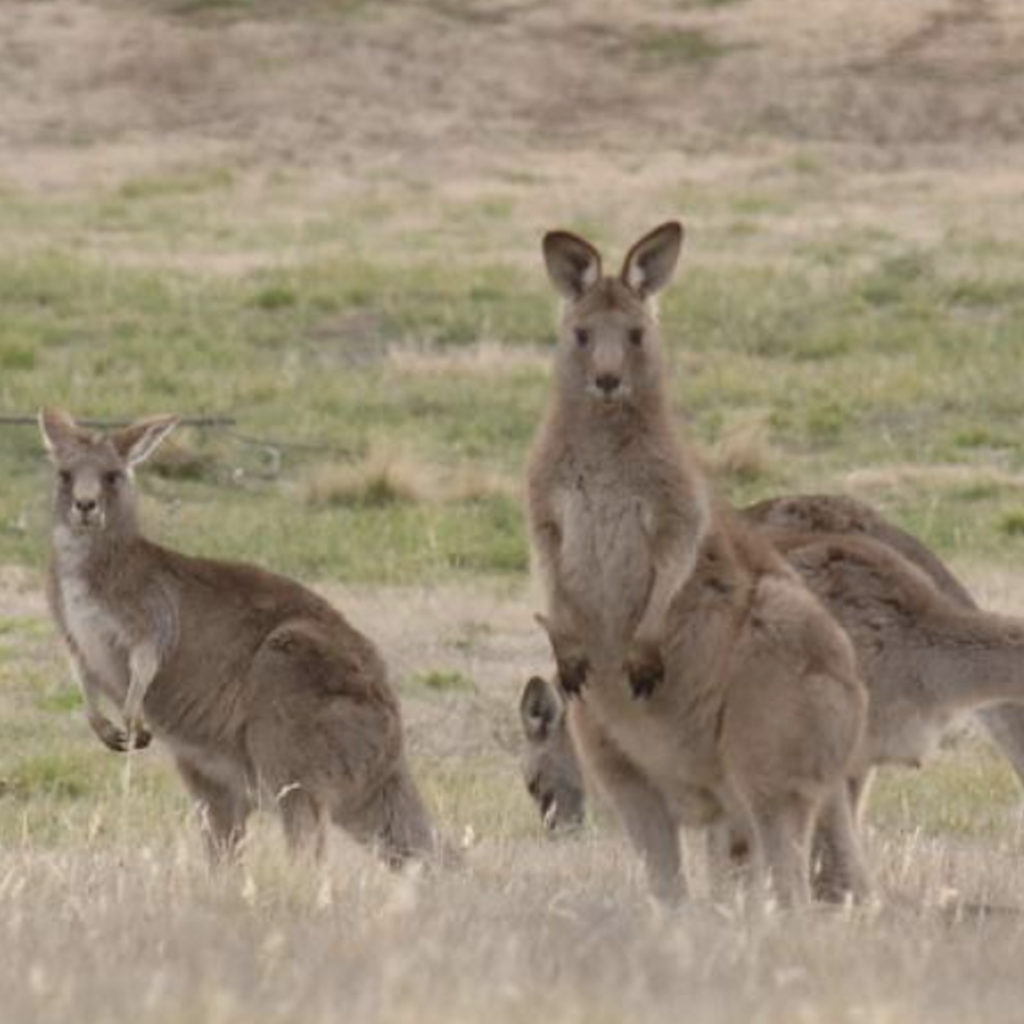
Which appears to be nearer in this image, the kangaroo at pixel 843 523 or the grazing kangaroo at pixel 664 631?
the grazing kangaroo at pixel 664 631

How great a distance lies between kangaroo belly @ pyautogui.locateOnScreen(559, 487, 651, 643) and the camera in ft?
27.0

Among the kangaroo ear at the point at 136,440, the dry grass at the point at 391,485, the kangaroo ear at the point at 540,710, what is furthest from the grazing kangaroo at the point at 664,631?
the dry grass at the point at 391,485

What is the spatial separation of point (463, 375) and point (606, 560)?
1328 cm

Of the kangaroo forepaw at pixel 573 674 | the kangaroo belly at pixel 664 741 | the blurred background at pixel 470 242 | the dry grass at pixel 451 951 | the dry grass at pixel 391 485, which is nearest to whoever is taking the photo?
the dry grass at pixel 451 951

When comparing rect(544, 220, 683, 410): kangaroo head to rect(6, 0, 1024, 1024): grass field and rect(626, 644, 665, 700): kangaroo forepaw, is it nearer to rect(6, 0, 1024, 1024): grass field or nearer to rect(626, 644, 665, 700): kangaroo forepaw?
rect(626, 644, 665, 700): kangaroo forepaw

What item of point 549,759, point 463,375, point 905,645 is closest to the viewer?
point 905,645

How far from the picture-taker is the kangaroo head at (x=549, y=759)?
10.6 m

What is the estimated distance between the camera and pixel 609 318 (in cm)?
845

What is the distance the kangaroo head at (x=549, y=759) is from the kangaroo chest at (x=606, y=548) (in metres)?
2.25

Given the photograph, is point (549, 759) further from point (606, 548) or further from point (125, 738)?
point (606, 548)

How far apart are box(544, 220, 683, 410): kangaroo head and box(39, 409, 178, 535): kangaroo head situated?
1.70m

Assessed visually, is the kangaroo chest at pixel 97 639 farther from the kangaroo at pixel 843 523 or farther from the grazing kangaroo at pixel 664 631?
the kangaroo at pixel 843 523

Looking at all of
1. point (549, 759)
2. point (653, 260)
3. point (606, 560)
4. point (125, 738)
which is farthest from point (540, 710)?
point (606, 560)

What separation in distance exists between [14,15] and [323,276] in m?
22.4
